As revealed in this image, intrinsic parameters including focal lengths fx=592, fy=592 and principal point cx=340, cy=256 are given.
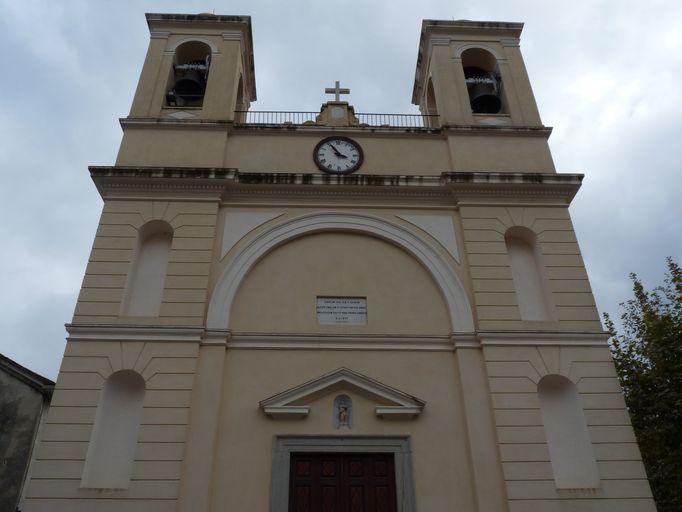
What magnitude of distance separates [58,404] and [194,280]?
9.60 feet

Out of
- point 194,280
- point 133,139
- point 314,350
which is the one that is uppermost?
point 133,139

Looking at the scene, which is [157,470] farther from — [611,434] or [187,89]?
[187,89]

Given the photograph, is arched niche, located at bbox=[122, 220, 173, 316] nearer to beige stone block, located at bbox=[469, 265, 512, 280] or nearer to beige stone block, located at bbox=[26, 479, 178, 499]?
beige stone block, located at bbox=[26, 479, 178, 499]

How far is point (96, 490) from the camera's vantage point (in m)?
8.66

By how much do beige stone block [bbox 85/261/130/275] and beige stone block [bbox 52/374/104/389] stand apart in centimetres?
191

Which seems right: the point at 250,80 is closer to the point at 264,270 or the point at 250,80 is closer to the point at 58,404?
the point at 264,270

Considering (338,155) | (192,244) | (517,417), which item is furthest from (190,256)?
(517,417)

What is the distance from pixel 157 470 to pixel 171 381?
1.38 meters

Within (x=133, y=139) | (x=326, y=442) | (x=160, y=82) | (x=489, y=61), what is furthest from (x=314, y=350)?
(x=489, y=61)

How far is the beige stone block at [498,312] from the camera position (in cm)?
1040

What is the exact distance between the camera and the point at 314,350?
10.2 metres

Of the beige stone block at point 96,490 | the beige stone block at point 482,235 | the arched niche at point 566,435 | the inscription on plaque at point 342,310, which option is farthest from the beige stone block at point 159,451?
the beige stone block at point 482,235

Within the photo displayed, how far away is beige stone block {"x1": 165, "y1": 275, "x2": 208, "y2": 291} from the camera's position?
10.5 meters

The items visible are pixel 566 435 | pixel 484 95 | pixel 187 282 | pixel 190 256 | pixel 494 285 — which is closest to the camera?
pixel 566 435
